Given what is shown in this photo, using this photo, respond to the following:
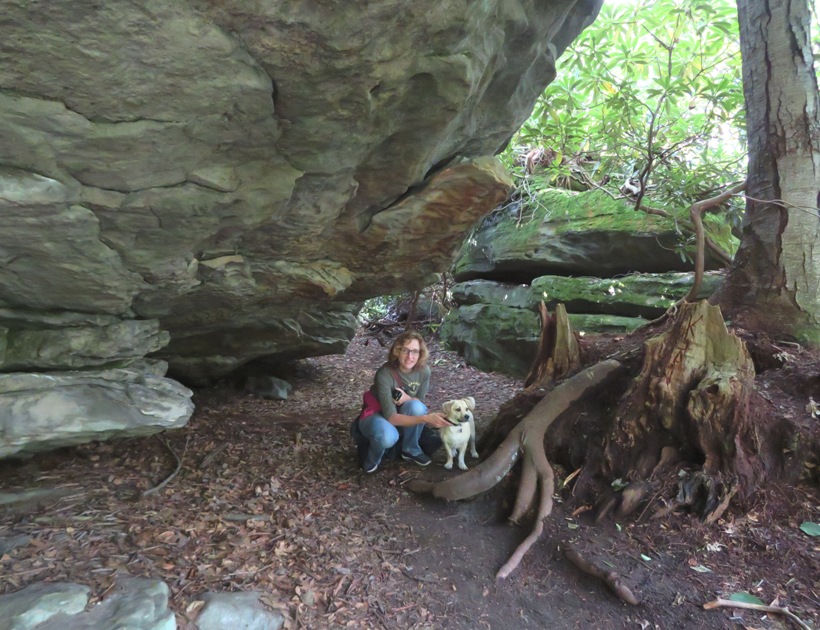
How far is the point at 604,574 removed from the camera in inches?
131

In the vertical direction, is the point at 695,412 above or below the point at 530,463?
above

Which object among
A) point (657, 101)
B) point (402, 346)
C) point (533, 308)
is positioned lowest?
point (402, 346)

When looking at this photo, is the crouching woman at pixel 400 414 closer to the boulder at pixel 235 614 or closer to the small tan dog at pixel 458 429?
the small tan dog at pixel 458 429

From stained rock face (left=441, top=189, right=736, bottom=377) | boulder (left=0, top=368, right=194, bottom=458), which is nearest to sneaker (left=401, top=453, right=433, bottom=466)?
boulder (left=0, top=368, right=194, bottom=458)

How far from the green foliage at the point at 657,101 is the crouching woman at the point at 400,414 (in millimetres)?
3377

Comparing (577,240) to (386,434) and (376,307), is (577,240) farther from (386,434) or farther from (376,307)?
(376,307)

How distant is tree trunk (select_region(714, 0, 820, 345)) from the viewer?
474cm

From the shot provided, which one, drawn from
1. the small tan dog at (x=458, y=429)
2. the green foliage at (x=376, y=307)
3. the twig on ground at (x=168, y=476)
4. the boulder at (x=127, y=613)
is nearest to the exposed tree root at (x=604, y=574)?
the small tan dog at (x=458, y=429)

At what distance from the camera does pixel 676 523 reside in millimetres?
3721

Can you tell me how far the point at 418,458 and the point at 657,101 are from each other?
5371mm

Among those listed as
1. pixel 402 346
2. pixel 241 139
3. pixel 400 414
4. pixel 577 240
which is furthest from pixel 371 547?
pixel 577 240

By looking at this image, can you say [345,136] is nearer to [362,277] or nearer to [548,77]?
[548,77]

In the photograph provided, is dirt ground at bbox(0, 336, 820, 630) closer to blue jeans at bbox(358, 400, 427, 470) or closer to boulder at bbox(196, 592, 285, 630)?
boulder at bbox(196, 592, 285, 630)

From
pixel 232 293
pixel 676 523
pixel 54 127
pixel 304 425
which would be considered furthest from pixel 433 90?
pixel 304 425
